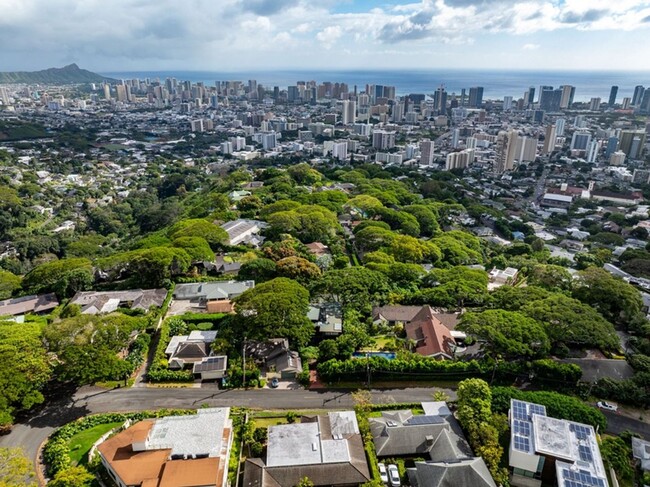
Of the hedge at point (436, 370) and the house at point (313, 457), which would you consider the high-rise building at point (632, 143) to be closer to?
the hedge at point (436, 370)

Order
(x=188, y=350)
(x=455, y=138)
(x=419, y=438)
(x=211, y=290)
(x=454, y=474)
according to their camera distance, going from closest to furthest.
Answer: (x=454, y=474), (x=419, y=438), (x=188, y=350), (x=211, y=290), (x=455, y=138)

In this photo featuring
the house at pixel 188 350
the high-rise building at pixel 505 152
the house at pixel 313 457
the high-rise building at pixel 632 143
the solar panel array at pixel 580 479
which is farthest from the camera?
the high-rise building at pixel 632 143

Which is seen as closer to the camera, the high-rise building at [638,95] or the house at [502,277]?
the house at [502,277]

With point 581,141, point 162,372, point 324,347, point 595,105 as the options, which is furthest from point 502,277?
point 595,105

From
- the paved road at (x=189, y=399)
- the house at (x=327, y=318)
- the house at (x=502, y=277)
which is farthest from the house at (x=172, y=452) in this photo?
the house at (x=502, y=277)

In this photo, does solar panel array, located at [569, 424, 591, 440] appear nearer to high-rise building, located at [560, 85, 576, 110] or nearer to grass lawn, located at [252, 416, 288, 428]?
grass lawn, located at [252, 416, 288, 428]

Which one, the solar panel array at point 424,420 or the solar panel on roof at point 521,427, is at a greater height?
the solar panel on roof at point 521,427

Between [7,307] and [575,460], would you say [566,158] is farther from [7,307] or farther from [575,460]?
[7,307]

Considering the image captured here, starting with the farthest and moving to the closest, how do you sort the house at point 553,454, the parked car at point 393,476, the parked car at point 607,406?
the parked car at point 607,406
the parked car at point 393,476
the house at point 553,454

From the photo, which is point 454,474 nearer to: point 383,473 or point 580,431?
point 383,473
